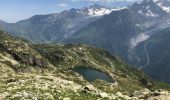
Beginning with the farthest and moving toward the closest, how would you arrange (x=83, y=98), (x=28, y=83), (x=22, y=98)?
(x=28, y=83) → (x=83, y=98) → (x=22, y=98)

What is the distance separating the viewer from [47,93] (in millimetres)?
42562

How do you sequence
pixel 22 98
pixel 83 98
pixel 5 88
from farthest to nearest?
pixel 5 88 → pixel 83 98 → pixel 22 98

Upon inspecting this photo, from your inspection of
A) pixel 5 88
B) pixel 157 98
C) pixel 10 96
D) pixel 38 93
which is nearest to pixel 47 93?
pixel 38 93

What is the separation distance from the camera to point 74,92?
151ft

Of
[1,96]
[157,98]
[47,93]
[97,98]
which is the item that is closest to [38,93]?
[47,93]

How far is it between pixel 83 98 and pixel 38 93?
5446mm

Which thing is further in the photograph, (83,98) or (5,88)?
(5,88)

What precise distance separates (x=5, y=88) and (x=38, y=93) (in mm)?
6513

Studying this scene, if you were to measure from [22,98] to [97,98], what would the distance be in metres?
9.47

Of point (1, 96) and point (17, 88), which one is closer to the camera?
point (1, 96)

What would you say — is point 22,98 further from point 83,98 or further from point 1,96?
point 83,98

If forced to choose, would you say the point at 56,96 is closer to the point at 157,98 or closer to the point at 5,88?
the point at 5,88

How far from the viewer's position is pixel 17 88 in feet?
151

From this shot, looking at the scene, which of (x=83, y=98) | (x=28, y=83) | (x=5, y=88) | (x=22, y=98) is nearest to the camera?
(x=22, y=98)
